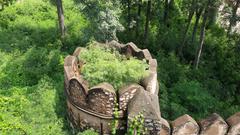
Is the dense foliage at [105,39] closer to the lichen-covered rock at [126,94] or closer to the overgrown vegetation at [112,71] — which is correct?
the overgrown vegetation at [112,71]

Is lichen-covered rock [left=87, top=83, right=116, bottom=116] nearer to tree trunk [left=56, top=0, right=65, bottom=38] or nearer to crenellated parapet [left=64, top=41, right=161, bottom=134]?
crenellated parapet [left=64, top=41, right=161, bottom=134]

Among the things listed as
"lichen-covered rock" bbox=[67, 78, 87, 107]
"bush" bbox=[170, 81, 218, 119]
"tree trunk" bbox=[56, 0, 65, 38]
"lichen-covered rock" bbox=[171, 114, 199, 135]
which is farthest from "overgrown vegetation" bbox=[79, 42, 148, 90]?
"tree trunk" bbox=[56, 0, 65, 38]

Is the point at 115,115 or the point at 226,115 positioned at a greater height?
the point at 115,115

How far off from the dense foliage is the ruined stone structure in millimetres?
1382

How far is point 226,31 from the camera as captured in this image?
17.8 meters

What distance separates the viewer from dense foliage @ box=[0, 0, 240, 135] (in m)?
10.0

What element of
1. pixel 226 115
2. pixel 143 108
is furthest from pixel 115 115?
pixel 226 115

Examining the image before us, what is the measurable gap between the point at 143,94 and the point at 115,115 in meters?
0.99

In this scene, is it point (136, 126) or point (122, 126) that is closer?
point (136, 126)

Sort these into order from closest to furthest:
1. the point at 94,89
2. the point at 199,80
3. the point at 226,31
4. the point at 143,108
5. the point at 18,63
→ the point at 143,108
the point at 94,89
the point at 18,63
the point at 199,80
the point at 226,31

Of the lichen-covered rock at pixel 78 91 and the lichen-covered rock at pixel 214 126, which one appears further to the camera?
the lichen-covered rock at pixel 78 91

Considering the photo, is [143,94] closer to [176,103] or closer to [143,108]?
[143,108]

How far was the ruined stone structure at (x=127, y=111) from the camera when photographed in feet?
23.0

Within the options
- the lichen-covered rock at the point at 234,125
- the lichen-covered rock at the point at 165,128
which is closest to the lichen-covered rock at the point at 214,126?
the lichen-covered rock at the point at 234,125
